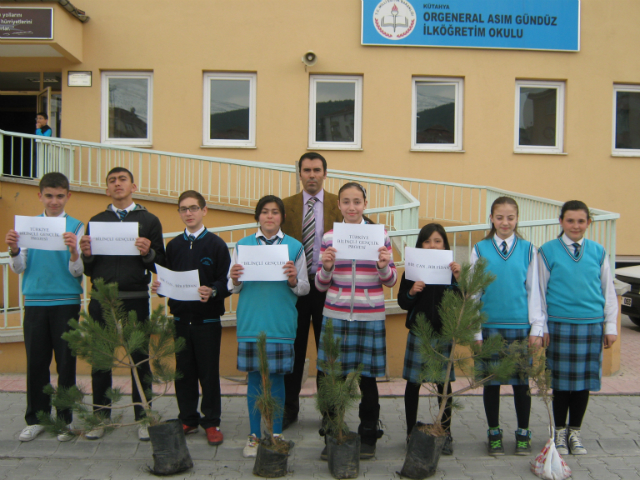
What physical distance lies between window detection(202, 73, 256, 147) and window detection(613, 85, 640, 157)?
730 centimetres

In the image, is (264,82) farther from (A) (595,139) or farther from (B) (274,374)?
(B) (274,374)

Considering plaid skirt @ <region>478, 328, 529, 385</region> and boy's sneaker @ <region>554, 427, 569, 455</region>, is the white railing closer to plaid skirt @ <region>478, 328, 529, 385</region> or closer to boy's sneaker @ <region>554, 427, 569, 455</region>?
plaid skirt @ <region>478, 328, 529, 385</region>

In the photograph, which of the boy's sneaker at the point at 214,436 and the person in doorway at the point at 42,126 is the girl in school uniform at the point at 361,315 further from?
the person in doorway at the point at 42,126

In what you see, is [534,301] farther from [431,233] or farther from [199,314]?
[199,314]

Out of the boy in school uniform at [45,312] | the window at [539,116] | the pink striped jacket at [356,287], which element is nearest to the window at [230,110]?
the window at [539,116]

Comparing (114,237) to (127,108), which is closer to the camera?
(114,237)

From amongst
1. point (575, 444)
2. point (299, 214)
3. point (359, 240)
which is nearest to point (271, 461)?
point (359, 240)

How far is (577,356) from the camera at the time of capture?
3.90 meters

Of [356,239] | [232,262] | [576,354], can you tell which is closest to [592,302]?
[576,354]

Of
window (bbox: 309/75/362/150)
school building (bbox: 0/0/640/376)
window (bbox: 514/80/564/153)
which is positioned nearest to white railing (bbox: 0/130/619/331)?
school building (bbox: 0/0/640/376)

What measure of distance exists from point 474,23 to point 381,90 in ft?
7.21

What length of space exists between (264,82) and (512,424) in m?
8.25

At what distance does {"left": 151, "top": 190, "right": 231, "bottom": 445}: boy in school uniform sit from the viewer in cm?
408

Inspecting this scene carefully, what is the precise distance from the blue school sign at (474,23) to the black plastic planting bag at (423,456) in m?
8.97
